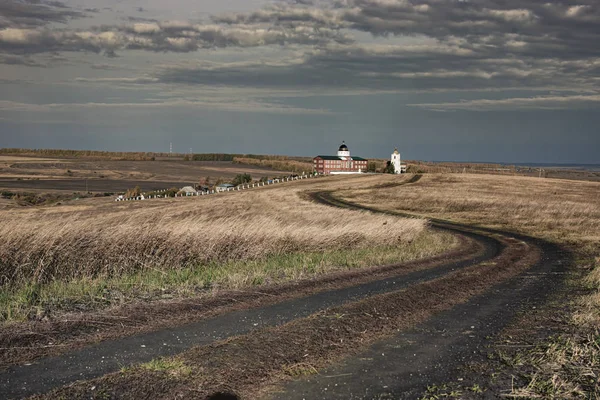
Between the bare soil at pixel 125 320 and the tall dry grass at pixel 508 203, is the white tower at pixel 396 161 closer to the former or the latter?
the tall dry grass at pixel 508 203

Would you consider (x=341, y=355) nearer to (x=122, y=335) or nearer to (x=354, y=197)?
(x=122, y=335)

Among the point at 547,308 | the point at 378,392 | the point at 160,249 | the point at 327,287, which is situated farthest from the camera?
the point at 160,249

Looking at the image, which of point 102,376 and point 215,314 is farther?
point 215,314

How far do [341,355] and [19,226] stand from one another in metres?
11.7

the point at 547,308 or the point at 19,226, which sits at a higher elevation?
the point at 19,226

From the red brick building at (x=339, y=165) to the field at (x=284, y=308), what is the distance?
113 meters

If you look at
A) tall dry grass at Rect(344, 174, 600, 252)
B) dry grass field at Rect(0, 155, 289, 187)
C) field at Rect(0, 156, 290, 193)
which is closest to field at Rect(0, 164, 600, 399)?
tall dry grass at Rect(344, 174, 600, 252)

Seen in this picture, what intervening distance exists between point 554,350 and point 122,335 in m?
7.17

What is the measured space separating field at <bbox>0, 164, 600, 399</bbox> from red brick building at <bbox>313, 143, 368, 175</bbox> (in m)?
113

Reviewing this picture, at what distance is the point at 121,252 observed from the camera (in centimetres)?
1753

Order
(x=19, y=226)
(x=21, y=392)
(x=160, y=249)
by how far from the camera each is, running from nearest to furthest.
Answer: (x=21, y=392) → (x=19, y=226) → (x=160, y=249)

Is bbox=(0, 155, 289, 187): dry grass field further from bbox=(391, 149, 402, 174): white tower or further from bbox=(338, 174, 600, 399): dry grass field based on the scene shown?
bbox=(338, 174, 600, 399): dry grass field

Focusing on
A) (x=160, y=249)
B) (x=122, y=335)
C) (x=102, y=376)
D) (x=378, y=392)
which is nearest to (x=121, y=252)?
(x=160, y=249)

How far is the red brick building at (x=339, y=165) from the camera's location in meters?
139
